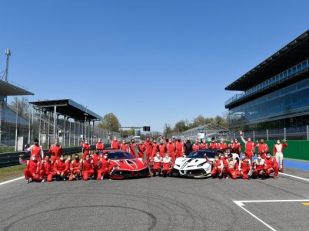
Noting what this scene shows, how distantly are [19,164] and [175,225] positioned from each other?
1720 centimetres

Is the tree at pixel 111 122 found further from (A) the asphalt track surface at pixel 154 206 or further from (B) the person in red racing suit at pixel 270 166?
(A) the asphalt track surface at pixel 154 206

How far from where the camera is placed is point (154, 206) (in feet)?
28.4

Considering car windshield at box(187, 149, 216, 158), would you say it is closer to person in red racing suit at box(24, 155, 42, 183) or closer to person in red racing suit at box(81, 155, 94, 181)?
person in red racing suit at box(81, 155, 94, 181)

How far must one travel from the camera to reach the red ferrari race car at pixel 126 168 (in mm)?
14516

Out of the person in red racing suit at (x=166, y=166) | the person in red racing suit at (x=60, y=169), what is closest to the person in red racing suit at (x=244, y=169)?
the person in red racing suit at (x=166, y=166)

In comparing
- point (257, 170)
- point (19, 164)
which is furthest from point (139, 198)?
point (19, 164)

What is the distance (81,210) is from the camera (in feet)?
26.9

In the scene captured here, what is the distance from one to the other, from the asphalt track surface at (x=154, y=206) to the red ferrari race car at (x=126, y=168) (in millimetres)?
1303

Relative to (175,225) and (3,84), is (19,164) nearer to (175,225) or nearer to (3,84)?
(175,225)

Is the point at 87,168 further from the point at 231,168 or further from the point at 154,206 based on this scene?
the point at 154,206

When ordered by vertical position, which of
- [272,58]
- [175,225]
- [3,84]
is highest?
[272,58]

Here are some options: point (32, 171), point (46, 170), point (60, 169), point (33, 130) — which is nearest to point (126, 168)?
point (60, 169)

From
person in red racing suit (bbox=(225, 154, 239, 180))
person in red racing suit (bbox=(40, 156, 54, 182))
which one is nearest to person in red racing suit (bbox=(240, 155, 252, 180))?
person in red racing suit (bbox=(225, 154, 239, 180))

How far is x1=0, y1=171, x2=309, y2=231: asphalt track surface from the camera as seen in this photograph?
693 cm
